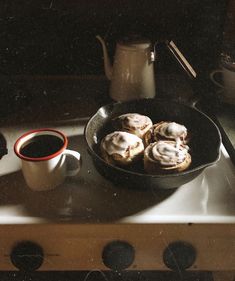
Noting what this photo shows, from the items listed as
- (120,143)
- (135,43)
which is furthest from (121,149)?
(135,43)

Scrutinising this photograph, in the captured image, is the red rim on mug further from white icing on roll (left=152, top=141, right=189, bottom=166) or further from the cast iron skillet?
white icing on roll (left=152, top=141, right=189, bottom=166)

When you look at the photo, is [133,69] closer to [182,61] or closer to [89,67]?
[182,61]

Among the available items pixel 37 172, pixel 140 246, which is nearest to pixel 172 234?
pixel 140 246

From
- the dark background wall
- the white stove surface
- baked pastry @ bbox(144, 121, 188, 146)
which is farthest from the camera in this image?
the dark background wall

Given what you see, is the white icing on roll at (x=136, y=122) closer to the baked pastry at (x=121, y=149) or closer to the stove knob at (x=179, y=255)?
the baked pastry at (x=121, y=149)

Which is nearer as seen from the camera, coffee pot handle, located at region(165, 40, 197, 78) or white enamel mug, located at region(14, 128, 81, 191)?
white enamel mug, located at region(14, 128, 81, 191)

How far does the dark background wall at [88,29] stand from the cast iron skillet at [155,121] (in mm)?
299

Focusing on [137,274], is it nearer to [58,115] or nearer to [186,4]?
[58,115]

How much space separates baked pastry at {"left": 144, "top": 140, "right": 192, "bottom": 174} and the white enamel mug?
143mm

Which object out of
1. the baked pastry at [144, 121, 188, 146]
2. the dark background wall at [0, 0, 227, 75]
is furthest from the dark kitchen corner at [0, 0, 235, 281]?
the baked pastry at [144, 121, 188, 146]

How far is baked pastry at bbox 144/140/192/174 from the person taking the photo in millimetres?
669

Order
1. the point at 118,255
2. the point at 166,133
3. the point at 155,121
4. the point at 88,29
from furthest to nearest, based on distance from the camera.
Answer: the point at 88,29 → the point at 155,121 → the point at 166,133 → the point at 118,255

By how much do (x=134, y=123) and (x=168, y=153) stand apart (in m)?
0.13

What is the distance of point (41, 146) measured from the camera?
0.70m
